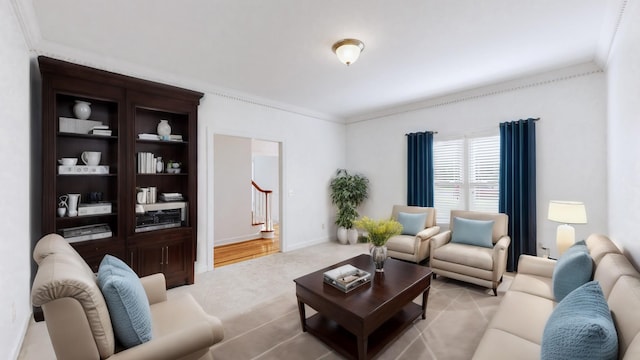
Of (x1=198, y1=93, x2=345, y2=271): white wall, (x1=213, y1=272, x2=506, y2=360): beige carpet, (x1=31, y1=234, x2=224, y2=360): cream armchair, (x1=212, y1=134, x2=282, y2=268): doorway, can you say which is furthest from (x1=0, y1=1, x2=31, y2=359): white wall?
(x1=212, y1=134, x2=282, y2=268): doorway

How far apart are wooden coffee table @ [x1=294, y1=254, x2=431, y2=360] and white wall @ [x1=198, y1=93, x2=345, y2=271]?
2353 mm

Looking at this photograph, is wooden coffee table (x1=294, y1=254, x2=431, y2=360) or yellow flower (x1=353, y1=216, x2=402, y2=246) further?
yellow flower (x1=353, y1=216, x2=402, y2=246)

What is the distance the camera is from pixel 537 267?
264 centimetres

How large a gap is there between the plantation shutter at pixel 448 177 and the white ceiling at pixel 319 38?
1.09m

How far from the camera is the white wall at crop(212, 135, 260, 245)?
18.6ft

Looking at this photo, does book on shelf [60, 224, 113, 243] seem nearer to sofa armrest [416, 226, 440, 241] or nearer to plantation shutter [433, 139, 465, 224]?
sofa armrest [416, 226, 440, 241]

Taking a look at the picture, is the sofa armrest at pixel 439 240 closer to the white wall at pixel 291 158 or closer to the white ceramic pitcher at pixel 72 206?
the white wall at pixel 291 158

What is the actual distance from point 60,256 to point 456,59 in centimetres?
400

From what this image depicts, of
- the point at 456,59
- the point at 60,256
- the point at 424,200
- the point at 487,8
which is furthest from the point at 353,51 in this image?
the point at 424,200

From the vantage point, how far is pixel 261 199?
695cm

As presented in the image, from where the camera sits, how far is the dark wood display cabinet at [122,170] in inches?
108

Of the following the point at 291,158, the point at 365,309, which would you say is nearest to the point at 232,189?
the point at 291,158

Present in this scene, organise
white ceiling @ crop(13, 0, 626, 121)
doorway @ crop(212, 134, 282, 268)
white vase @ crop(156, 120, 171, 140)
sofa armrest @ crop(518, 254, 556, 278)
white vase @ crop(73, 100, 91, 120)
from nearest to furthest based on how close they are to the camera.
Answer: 1. white ceiling @ crop(13, 0, 626, 121)
2. sofa armrest @ crop(518, 254, 556, 278)
3. white vase @ crop(73, 100, 91, 120)
4. white vase @ crop(156, 120, 171, 140)
5. doorway @ crop(212, 134, 282, 268)

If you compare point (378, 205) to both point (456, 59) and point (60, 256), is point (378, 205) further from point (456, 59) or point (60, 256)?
point (60, 256)
